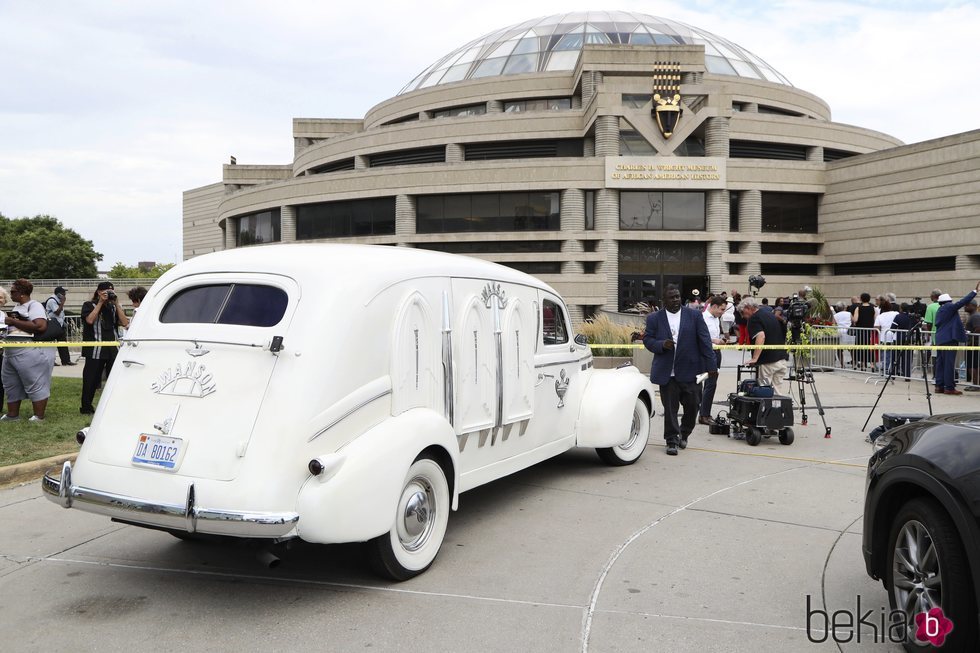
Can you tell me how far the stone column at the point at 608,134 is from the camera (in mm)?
36656

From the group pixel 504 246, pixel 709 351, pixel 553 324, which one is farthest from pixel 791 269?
pixel 553 324

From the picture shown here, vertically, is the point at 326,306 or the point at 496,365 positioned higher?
the point at 326,306

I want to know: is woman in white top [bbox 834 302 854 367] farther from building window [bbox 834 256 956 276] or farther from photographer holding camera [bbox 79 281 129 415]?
building window [bbox 834 256 956 276]

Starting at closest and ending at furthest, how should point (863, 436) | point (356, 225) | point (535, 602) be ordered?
point (535, 602) → point (863, 436) → point (356, 225)

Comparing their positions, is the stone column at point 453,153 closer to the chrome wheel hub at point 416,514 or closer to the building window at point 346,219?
the building window at point 346,219

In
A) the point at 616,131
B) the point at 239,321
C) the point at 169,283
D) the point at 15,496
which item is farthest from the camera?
the point at 616,131

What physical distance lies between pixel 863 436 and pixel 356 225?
36112 mm

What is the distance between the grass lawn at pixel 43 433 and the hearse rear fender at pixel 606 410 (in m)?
5.56

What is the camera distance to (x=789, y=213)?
128 feet

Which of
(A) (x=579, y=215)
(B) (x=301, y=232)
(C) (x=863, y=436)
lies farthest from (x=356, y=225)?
(C) (x=863, y=436)

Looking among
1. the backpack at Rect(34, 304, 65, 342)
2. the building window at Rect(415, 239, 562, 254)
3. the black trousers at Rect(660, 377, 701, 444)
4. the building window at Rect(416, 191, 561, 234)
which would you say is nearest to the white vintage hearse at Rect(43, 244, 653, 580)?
the black trousers at Rect(660, 377, 701, 444)

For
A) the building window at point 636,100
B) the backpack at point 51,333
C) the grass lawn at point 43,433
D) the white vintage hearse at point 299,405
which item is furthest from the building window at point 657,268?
the white vintage hearse at point 299,405

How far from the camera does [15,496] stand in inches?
263

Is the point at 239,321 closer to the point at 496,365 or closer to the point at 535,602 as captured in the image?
the point at 496,365
